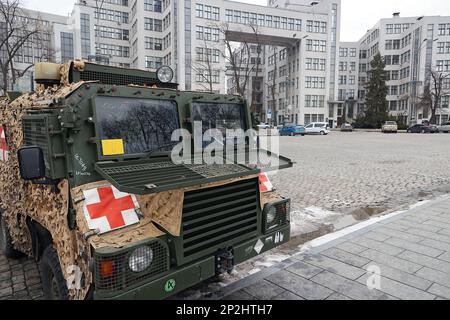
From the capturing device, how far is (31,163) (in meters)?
3.01

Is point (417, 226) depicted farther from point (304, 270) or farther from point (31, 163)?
point (31, 163)

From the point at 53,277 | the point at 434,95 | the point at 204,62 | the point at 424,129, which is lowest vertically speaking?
the point at 53,277

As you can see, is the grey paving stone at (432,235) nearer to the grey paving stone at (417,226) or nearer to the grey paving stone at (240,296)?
the grey paving stone at (417,226)

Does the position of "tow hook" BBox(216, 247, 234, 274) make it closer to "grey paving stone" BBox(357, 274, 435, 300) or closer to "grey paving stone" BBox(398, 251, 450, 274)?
"grey paving stone" BBox(357, 274, 435, 300)

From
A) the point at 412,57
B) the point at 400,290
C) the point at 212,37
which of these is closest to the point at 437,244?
the point at 400,290

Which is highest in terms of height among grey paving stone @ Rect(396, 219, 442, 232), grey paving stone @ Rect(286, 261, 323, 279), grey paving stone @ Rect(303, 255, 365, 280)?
grey paving stone @ Rect(396, 219, 442, 232)

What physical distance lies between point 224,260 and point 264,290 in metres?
1.01

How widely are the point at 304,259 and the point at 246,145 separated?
6.02 feet

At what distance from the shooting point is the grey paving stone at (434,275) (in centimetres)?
Answer: 399

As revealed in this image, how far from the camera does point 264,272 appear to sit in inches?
170

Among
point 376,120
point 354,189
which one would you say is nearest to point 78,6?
point 376,120

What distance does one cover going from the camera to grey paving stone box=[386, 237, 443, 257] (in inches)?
189

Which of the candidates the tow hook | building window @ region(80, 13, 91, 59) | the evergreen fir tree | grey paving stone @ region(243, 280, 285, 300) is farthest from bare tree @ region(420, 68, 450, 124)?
the tow hook

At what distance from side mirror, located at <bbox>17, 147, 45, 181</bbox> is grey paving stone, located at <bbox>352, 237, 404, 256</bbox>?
461 cm
